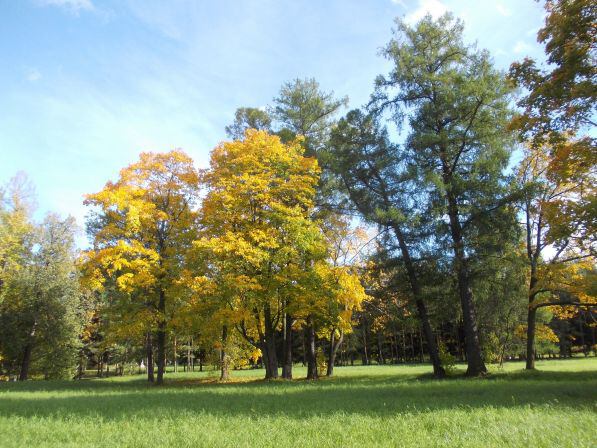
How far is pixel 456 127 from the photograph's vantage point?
21328 mm

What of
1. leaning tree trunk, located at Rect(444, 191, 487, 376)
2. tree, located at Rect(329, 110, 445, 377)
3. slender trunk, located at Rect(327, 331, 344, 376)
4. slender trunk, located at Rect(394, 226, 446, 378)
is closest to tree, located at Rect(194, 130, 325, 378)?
tree, located at Rect(329, 110, 445, 377)

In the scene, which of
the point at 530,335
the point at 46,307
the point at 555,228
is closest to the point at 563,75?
the point at 555,228

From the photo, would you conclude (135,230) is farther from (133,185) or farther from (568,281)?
(568,281)

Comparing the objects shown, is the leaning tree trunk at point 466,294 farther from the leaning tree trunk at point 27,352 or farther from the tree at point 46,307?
the leaning tree trunk at point 27,352

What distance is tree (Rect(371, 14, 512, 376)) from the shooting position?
19.6 metres

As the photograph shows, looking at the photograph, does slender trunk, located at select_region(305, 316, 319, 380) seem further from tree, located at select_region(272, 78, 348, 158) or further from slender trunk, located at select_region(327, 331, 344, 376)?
tree, located at select_region(272, 78, 348, 158)

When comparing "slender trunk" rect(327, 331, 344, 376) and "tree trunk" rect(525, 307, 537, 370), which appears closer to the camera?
"tree trunk" rect(525, 307, 537, 370)

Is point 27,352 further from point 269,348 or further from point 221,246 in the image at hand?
point 221,246

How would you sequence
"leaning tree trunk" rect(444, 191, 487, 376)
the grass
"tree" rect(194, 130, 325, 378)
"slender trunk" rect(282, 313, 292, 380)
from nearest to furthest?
1. the grass
2. "tree" rect(194, 130, 325, 378)
3. "leaning tree trunk" rect(444, 191, 487, 376)
4. "slender trunk" rect(282, 313, 292, 380)

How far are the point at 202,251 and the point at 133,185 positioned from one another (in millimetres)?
6524

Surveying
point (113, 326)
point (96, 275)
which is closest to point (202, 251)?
point (96, 275)

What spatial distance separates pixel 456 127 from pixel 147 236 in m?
17.8

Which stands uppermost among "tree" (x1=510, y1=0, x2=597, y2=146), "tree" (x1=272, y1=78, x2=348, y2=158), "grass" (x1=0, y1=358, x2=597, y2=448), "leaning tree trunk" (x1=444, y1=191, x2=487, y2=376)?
"tree" (x1=272, y1=78, x2=348, y2=158)

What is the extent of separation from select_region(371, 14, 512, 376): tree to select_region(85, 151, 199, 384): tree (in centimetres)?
1230
